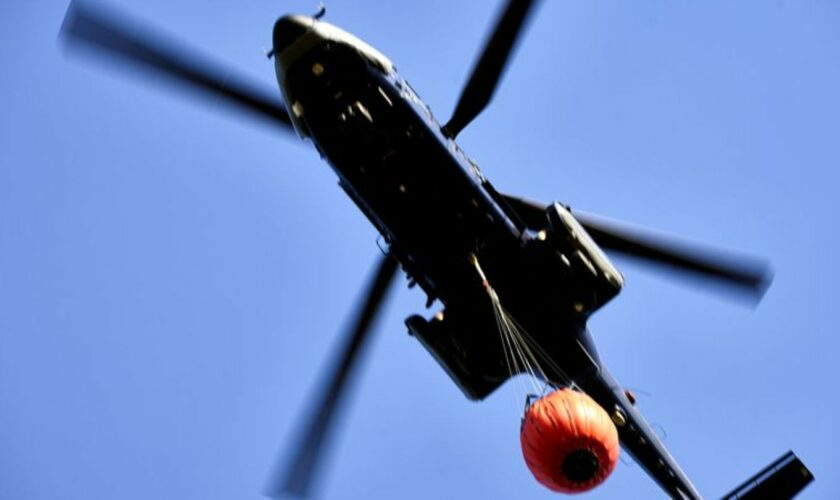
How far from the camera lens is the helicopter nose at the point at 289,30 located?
1078 cm

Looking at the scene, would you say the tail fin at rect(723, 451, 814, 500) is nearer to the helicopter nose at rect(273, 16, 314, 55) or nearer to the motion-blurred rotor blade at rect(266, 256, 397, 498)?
the motion-blurred rotor blade at rect(266, 256, 397, 498)

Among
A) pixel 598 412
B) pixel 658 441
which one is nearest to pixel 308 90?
pixel 598 412

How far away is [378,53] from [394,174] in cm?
158

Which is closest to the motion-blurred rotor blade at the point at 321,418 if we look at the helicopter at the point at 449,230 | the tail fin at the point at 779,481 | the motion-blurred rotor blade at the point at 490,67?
the helicopter at the point at 449,230

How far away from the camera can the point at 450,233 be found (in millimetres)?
11695

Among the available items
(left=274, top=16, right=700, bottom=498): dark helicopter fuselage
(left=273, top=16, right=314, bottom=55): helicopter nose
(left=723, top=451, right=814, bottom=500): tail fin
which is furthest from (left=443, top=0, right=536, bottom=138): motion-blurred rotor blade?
(left=723, top=451, right=814, bottom=500): tail fin

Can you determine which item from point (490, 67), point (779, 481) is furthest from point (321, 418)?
point (779, 481)

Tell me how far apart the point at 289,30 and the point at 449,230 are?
10.8ft

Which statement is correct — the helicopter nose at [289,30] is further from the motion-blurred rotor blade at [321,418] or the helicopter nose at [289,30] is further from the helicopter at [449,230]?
the motion-blurred rotor blade at [321,418]

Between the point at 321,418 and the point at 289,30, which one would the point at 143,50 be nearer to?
the point at 289,30

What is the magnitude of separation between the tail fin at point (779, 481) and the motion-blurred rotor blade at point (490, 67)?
6.44 m

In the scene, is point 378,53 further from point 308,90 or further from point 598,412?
point 598,412

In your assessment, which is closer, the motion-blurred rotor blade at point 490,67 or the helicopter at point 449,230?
the motion-blurred rotor blade at point 490,67

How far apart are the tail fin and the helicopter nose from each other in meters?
8.62
